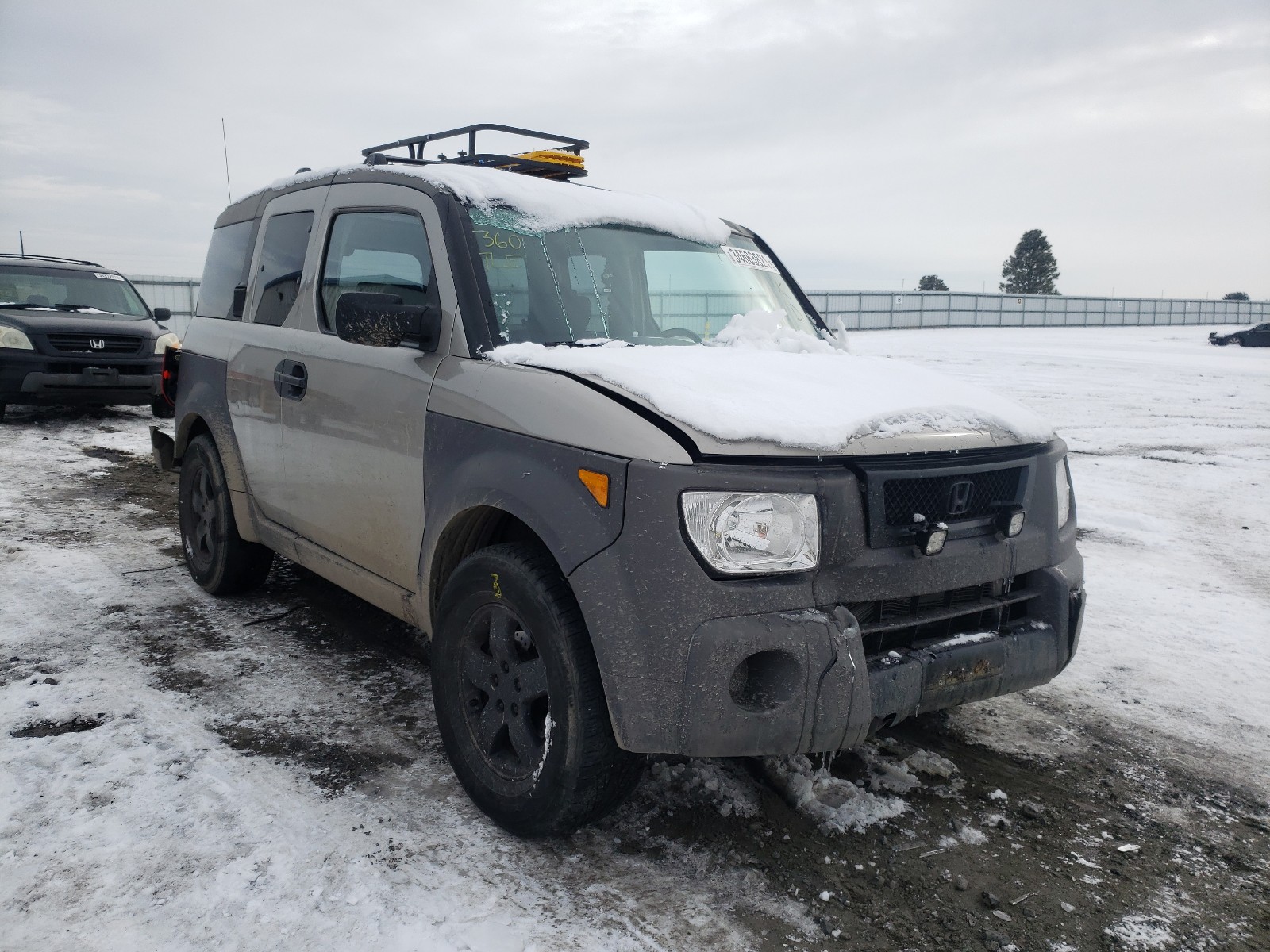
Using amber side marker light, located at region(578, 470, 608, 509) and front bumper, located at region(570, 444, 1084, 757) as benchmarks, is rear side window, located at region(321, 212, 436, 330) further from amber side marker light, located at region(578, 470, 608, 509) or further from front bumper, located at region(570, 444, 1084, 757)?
front bumper, located at region(570, 444, 1084, 757)

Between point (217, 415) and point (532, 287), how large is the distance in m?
2.18

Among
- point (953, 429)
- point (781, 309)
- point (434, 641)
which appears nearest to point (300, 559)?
point (434, 641)

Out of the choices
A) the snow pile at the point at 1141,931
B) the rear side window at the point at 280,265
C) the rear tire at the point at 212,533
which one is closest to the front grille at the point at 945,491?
the snow pile at the point at 1141,931

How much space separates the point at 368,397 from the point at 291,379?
676mm

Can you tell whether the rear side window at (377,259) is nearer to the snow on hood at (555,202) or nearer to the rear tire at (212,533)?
the snow on hood at (555,202)

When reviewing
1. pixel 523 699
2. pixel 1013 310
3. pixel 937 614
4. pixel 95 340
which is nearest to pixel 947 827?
pixel 937 614

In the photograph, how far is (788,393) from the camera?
2605mm

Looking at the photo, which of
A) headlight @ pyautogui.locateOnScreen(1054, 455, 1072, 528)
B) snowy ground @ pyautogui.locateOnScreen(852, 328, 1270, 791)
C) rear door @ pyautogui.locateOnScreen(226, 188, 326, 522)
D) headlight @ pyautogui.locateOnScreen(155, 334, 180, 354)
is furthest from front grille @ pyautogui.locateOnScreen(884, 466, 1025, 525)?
headlight @ pyautogui.locateOnScreen(155, 334, 180, 354)

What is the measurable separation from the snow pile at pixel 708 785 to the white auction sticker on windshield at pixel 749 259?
2.07m

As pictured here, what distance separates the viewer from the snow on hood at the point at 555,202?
3.21 metres

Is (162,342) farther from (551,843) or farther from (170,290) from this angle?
(170,290)

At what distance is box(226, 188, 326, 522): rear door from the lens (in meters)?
3.89

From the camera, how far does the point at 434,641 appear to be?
291 centimetres

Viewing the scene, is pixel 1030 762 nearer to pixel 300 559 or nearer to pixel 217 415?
pixel 300 559
